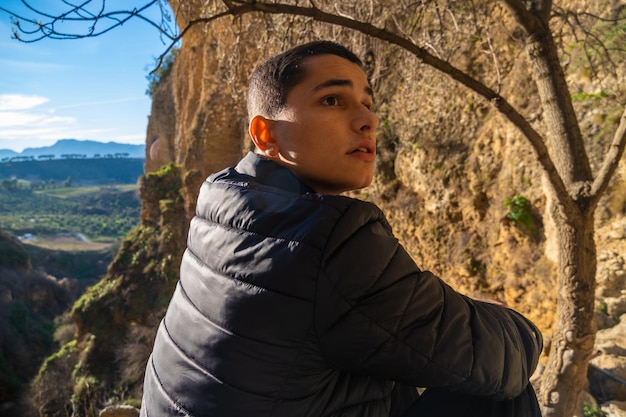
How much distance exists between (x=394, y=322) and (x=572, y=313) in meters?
1.87

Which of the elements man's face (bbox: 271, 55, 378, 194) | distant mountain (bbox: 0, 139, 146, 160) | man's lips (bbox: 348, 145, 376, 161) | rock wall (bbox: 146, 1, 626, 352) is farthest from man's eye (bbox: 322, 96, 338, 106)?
distant mountain (bbox: 0, 139, 146, 160)

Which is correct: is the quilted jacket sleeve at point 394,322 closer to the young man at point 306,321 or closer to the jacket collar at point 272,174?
the young man at point 306,321

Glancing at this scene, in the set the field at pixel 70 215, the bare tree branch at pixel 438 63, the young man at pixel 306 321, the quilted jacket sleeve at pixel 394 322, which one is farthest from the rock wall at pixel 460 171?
the field at pixel 70 215

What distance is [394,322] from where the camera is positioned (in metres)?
0.88

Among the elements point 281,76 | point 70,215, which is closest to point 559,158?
point 281,76

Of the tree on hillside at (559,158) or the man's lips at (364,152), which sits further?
the tree on hillside at (559,158)

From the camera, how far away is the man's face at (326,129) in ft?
3.80

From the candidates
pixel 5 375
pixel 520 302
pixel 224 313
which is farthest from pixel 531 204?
pixel 5 375

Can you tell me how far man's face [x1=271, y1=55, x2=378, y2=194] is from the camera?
116cm

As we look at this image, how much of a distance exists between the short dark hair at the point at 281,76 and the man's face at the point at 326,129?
22mm

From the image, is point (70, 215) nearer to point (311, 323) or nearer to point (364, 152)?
point (364, 152)

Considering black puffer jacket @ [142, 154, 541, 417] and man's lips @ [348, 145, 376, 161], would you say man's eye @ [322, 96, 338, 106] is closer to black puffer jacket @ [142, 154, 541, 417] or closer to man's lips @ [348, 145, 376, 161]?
man's lips @ [348, 145, 376, 161]

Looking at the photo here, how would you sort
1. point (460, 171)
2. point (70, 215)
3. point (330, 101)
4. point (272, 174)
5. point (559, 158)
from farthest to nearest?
point (70, 215)
point (460, 171)
point (559, 158)
point (330, 101)
point (272, 174)

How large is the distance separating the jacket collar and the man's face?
8cm
